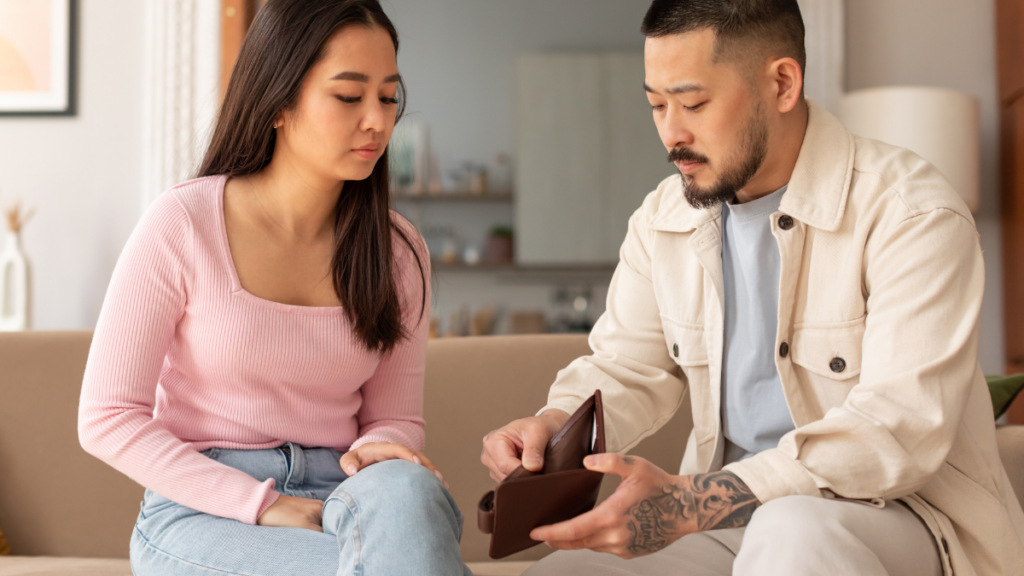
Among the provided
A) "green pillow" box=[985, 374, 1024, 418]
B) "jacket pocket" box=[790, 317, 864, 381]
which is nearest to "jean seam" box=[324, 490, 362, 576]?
"jacket pocket" box=[790, 317, 864, 381]

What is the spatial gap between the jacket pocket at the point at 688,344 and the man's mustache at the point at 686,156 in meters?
0.27

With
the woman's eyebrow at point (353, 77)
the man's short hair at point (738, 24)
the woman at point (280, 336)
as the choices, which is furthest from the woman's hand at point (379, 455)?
the man's short hair at point (738, 24)

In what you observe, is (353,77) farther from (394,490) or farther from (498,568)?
(498,568)

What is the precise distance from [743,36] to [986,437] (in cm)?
66

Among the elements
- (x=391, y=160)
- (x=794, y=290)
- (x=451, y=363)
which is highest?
(x=391, y=160)

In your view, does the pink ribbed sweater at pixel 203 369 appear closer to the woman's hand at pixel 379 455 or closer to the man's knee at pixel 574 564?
the woman's hand at pixel 379 455

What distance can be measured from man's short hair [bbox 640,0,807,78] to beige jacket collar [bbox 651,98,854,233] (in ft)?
0.34

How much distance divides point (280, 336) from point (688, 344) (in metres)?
0.64

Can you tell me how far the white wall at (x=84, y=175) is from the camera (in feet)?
11.5

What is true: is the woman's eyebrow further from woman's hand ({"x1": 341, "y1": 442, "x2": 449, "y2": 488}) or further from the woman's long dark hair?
woman's hand ({"x1": 341, "y1": 442, "x2": 449, "y2": 488})

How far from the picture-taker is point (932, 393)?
3.31ft

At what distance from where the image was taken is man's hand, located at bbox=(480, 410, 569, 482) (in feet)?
3.65

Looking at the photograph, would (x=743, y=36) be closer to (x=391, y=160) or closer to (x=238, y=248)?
(x=391, y=160)

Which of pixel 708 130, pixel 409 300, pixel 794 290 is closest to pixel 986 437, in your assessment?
pixel 794 290
